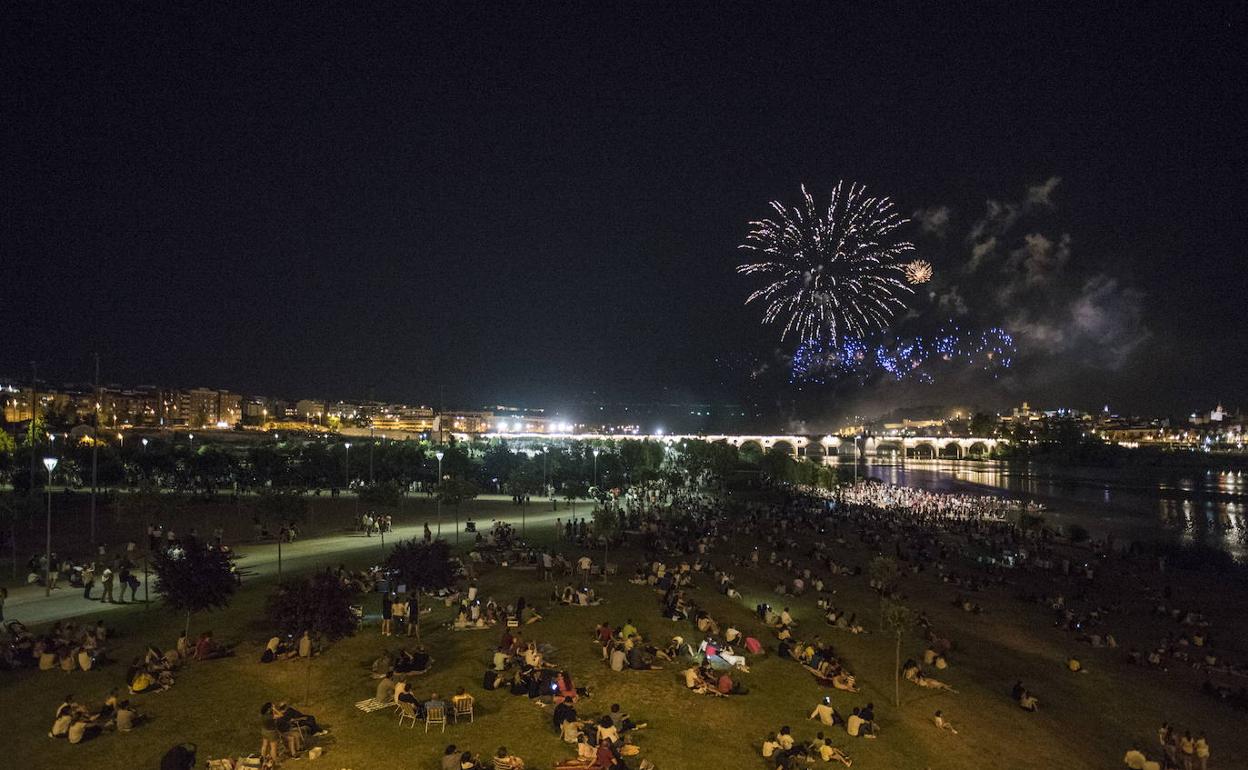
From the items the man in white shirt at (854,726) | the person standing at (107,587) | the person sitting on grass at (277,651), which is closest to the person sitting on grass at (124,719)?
the person sitting on grass at (277,651)

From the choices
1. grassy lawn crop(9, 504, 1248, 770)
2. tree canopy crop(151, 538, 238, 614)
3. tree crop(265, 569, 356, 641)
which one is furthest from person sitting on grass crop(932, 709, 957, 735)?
tree canopy crop(151, 538, 238, 614)

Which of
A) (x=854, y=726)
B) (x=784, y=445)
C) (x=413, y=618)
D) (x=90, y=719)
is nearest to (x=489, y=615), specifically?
(x=413, y=618)

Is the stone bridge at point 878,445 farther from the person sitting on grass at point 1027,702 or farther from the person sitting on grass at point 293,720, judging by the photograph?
the person sitting on grass at point 293,720

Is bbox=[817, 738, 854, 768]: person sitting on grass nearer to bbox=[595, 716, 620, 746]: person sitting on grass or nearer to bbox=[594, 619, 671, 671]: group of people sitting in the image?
bbox=[595, 716, 620, 746]: person sitting on grass

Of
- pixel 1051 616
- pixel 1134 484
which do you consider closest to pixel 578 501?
pixel 1051 616

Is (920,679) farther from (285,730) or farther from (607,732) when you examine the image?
(285,730)

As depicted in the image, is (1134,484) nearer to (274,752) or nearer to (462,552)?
(462,552)
